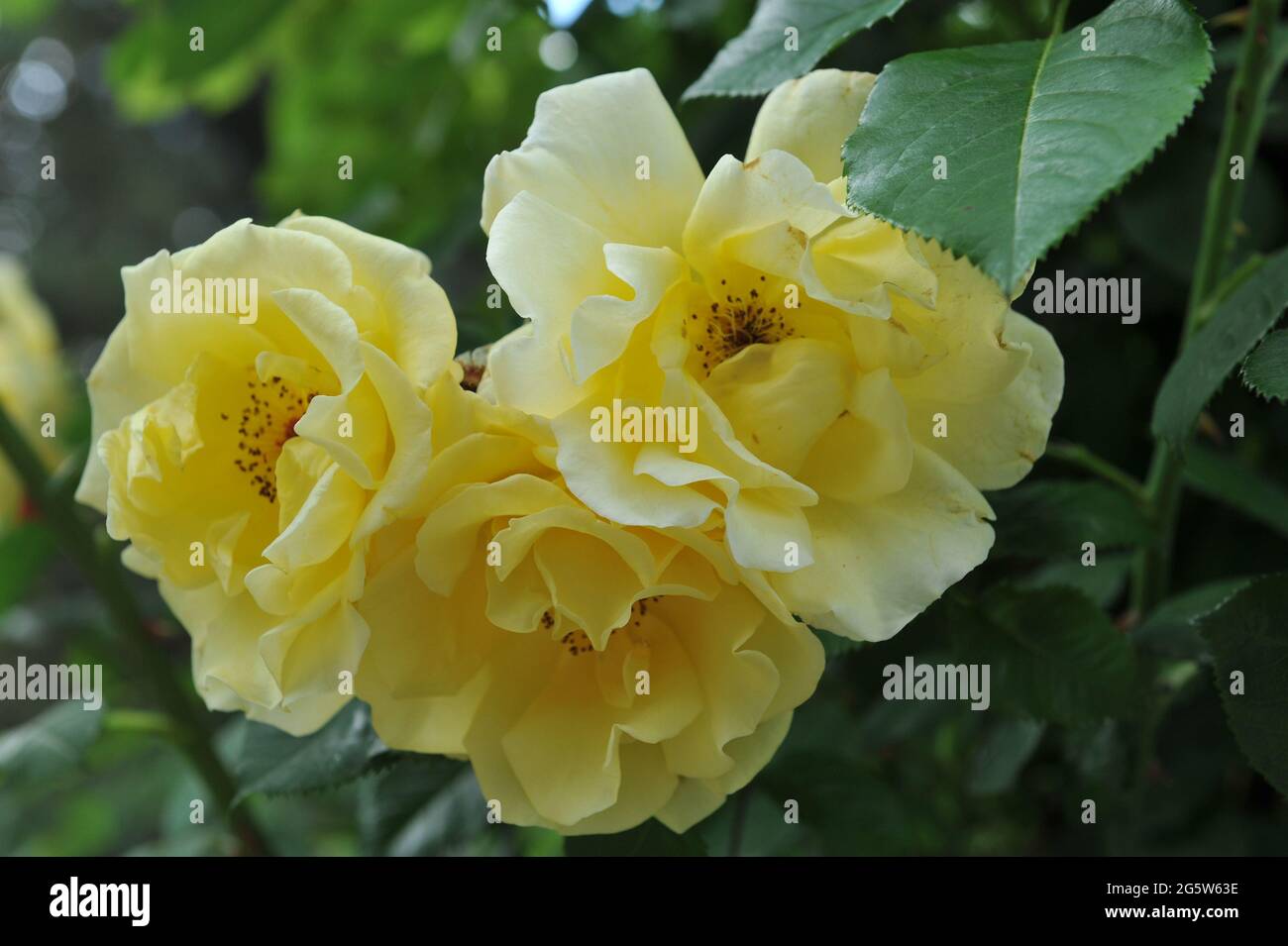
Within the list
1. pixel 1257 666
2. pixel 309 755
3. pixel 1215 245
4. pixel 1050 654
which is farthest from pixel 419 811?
pixel 1215 245

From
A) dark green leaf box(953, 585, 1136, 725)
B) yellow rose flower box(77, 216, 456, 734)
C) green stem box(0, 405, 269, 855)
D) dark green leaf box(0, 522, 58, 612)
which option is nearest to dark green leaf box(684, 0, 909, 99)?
yellow rose flower box(77, 216, 456, 734)

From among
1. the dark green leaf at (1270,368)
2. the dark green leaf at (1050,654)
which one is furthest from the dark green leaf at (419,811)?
the dark green leaf at (1270,368)

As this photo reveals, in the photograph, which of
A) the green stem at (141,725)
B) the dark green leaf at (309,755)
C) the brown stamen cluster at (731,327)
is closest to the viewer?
the brown stamen cluster at (731,327)

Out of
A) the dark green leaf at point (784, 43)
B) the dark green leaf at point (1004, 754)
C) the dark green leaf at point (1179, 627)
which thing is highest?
the dark green leaf at point (784, 43)

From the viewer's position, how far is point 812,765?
0.94m

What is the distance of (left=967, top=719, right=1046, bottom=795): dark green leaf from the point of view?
0.99 meters

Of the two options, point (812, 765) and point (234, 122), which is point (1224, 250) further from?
→ point (234, 122)

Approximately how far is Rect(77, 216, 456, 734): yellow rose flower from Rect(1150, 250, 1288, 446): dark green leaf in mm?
424

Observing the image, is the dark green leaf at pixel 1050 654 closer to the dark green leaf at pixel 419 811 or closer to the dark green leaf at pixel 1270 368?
the dark green leaf at pixel 1270 368

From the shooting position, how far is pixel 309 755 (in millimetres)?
741

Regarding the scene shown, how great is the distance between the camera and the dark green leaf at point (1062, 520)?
761mm

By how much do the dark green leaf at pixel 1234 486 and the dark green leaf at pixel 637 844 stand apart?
0.51 metres

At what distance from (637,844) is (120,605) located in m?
0.58

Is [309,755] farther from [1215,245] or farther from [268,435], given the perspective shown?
[1215,245]
